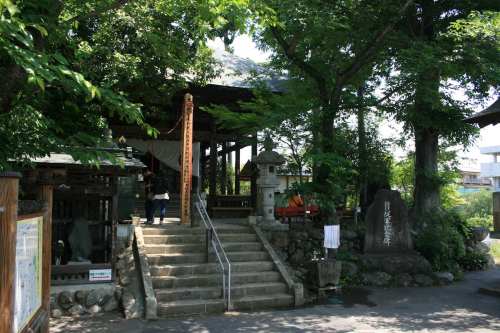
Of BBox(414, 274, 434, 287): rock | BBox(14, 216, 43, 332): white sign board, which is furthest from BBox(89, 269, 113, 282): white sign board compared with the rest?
BBox(414, 274, 434, 287): rock

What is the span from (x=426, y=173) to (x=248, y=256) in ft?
23.8

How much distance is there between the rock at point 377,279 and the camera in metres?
12.0

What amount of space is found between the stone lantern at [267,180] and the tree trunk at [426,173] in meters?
5.17

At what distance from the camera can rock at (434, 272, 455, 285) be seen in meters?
12.4

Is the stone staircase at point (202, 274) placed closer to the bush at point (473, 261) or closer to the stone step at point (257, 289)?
the stone step at point (257, 289)

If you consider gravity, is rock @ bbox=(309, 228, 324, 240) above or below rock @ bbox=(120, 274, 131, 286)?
above

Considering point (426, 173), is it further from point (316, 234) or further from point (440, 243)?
point (316, 234)

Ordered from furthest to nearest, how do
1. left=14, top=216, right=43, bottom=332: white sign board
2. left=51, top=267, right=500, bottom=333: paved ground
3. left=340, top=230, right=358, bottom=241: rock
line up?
left=340, top=230, right=358, bottom=241: rock, left=51, top=267, right=500, bottom=333: paved ground, left=14, top=216, right=43, bottom=332: white sign board

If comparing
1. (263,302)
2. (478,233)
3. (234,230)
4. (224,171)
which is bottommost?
(263,302)

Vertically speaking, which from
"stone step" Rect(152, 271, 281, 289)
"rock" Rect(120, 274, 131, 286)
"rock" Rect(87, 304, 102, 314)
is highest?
"rock" Rect(120, 274, 131, 286)

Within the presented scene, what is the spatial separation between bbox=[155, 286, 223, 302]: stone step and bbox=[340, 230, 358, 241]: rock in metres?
5.08

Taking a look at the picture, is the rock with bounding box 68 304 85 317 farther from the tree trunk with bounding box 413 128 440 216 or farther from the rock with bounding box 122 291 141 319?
the tree trunk with bounding box 413 128 440 216

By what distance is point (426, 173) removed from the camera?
14.9m

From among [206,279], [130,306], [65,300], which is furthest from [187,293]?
[65,300]
